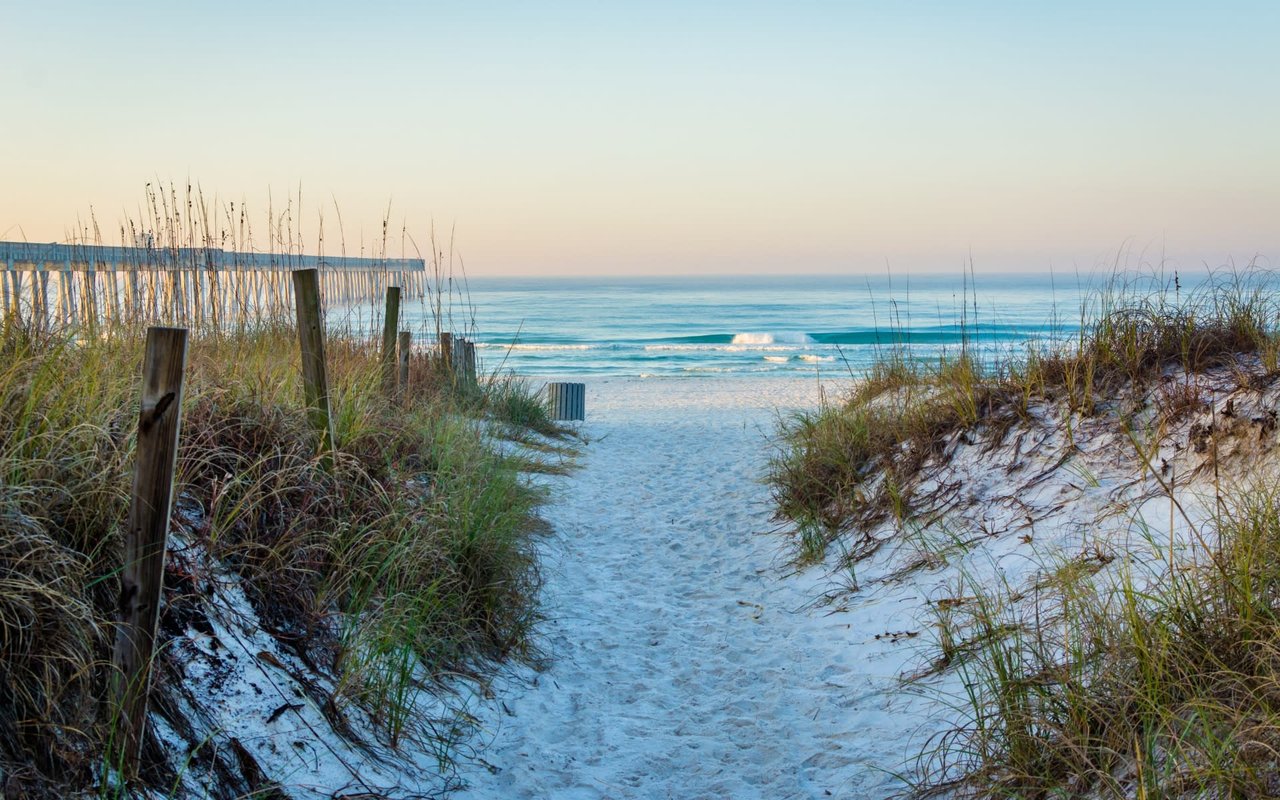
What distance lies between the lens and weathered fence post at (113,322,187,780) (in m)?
2.31

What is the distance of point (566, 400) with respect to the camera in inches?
456

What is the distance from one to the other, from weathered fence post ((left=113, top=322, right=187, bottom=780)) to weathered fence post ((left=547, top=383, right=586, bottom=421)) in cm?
903

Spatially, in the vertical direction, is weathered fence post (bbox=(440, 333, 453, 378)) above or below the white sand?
above

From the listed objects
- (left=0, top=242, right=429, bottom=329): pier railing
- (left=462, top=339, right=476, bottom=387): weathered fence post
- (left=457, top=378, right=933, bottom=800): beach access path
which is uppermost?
(left=0, top=242, right=429, bottom=329): pier railing

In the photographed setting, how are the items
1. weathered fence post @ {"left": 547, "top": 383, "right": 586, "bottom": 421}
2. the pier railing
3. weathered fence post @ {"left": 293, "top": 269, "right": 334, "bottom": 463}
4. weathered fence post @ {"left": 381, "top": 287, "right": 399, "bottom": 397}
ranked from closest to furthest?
weathered fence post @ {"left": 293, "top": 269, "right": 334, "bottom": 463}
the pier railing
weathered fence post @ {"left": 381, "top": 287, "right": 399, "bottom": 397}
weathered fence post @ {"left": 547, "top": 383, "right": 586, "bottom": 421}

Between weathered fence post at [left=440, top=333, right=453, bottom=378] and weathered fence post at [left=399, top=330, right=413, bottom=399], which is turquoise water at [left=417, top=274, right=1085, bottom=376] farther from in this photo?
weathered fence post at [left=399, top=330, right=413, bottom=399]

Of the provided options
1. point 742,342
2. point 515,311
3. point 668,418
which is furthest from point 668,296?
point 668,418

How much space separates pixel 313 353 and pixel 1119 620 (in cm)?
346

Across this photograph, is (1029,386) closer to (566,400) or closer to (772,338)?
(566,400)

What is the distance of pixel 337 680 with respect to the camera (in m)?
3.26

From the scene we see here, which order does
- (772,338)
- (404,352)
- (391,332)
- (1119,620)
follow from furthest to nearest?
(772,338) < (404,352) < (391,332) < (1119,620)

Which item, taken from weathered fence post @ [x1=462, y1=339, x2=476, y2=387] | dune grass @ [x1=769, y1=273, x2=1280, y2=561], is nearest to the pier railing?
weathered fence post @ [x1=462, y1=339, x2=476, y2=387]

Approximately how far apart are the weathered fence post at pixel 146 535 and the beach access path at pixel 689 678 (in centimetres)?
118

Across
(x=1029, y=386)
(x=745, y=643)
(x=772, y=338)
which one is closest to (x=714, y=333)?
(x=772, y=338)
